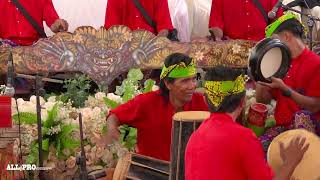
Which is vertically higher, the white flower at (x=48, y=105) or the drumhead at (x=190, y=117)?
the drumhead at (x=190, y=117)

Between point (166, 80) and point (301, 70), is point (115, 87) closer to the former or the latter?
point (166, 80)

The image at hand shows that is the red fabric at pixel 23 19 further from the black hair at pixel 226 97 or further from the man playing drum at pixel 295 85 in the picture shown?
the black hair at pixel 226 97

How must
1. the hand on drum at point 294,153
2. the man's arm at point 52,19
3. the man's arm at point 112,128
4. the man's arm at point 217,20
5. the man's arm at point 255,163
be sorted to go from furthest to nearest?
the man's arm at point 52,19 < the man's arm at point 217,20 < the man's arm at point 112,128 < the hand on drum at point 294,153 < the man's arm at point 255,163

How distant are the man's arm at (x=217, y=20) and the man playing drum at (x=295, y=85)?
2130 mm

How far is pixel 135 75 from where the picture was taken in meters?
6.91

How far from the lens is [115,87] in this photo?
24.8 feet

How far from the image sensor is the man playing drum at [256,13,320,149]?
5.04 meters

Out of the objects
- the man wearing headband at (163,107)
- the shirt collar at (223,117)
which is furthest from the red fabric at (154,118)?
the shirt collar at (223,117)

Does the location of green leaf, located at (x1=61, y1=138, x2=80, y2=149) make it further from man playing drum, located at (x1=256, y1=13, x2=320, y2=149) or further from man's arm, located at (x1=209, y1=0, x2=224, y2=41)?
man's arm, located at (x1=209, y1=0, x2=224, y2=41)

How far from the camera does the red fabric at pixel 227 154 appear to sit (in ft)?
11.7

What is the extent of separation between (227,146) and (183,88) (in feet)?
5.93

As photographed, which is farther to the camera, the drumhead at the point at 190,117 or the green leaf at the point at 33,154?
the green leaf at the point at 33,154

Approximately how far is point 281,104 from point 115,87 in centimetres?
262

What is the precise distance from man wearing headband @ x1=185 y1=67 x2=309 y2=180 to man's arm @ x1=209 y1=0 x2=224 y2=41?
3539 millimetres
